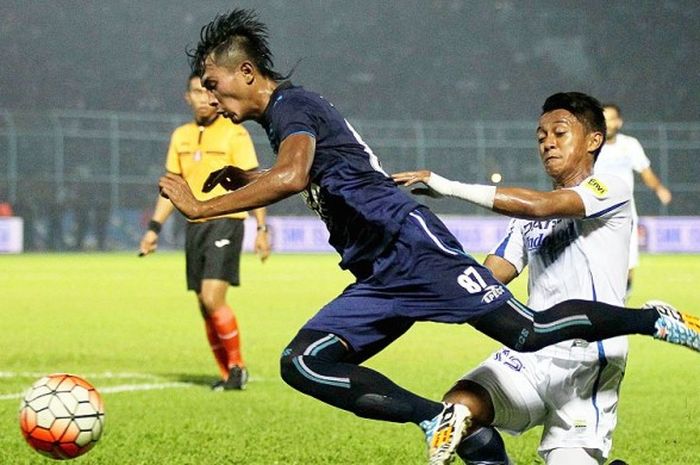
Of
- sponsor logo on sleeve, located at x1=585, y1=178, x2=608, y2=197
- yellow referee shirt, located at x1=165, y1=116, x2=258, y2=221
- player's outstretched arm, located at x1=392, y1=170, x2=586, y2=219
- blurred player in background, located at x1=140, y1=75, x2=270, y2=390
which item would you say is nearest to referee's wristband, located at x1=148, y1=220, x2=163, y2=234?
blurred player in background, located at x1=140, y1=75, x2=270, y2=390

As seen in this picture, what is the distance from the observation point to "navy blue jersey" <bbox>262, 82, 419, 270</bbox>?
222 inches

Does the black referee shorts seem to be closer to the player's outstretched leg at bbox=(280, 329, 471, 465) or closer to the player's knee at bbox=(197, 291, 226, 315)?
the player's knee at bbox=(197, 291, 226, 315)

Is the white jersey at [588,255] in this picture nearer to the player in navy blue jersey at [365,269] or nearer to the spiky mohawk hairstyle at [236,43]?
the player in navy blue jersey at [365,269]

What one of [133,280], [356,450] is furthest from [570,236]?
[133,280]

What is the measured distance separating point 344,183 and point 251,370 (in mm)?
6398

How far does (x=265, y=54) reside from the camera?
5930 mm

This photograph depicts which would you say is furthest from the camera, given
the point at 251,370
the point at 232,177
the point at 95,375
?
the point at 251,370

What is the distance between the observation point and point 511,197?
221 inches

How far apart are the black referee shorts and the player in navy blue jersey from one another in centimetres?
480

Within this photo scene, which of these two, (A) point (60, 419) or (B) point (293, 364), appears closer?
(B) point (293, 364)

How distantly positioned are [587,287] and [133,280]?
1934 cm

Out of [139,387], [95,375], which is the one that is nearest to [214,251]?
[139,387]

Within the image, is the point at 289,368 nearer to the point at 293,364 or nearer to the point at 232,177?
the point at 293,364

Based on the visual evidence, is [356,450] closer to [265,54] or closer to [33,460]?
[33,460]
